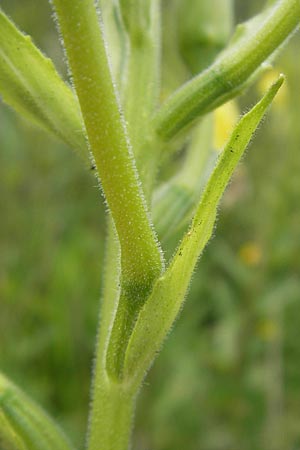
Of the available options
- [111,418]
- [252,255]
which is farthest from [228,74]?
[252,255]

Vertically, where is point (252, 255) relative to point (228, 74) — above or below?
below

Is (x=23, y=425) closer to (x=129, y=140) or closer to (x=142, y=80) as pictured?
(x=129, y=140)

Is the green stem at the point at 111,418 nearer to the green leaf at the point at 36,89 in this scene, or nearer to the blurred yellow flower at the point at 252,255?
Result: the green leaf at the point at 36,89

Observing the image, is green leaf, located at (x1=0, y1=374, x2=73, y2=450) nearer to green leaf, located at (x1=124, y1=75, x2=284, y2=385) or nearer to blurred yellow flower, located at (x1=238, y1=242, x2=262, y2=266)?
green leaf, located at (x1=124, y1=75, x2=284, y2=385)

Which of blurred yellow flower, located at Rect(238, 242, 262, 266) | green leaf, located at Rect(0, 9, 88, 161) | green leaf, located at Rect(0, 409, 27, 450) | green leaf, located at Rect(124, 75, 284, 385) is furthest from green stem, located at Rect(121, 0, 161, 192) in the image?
blurred yellow flower, located at Rect(238, 242, 262, 266)

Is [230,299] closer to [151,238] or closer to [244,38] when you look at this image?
[244,38]

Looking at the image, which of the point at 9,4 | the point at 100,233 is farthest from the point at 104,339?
the point at 9,4
